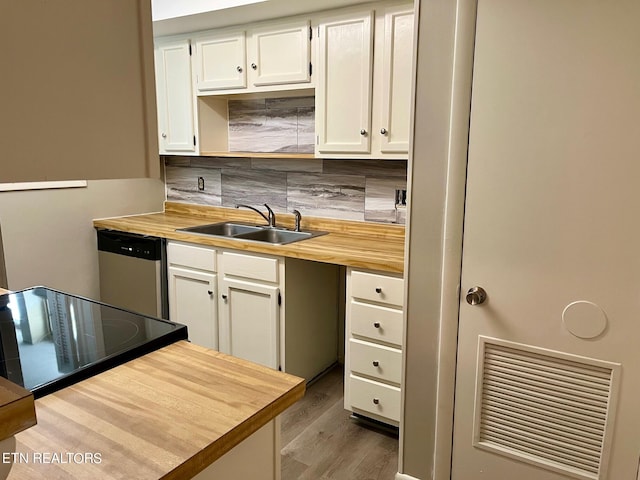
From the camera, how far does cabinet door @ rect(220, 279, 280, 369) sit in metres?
2.73

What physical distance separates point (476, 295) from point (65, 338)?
4.15 feet

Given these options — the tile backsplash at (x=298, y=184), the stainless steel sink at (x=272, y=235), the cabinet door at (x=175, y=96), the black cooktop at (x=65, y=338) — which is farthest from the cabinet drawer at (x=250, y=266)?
the black cooktop at (x=65, y=338)

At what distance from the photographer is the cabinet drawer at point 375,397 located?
2.38 m

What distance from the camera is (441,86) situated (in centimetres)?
171

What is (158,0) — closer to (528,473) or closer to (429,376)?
(429,376)

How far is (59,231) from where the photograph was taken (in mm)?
3395

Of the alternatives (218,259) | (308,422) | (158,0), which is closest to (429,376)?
(308,422)

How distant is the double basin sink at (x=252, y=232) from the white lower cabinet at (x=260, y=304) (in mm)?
224

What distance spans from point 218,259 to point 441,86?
1.68 metres

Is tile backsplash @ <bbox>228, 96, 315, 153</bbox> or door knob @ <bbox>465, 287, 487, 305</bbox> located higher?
tile backsplash @ <bbox>228, 96, 315, 153</bbox>

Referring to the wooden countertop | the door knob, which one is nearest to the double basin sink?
the door knob

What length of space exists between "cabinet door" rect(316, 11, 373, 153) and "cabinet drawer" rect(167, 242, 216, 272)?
3.01 feet

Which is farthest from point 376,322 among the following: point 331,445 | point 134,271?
point 134,271

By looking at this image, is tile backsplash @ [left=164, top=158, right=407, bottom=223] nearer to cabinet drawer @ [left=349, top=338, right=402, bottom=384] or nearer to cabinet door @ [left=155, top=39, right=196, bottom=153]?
cabinet door @ [left=155, top=39, right=196, bottom=153]
